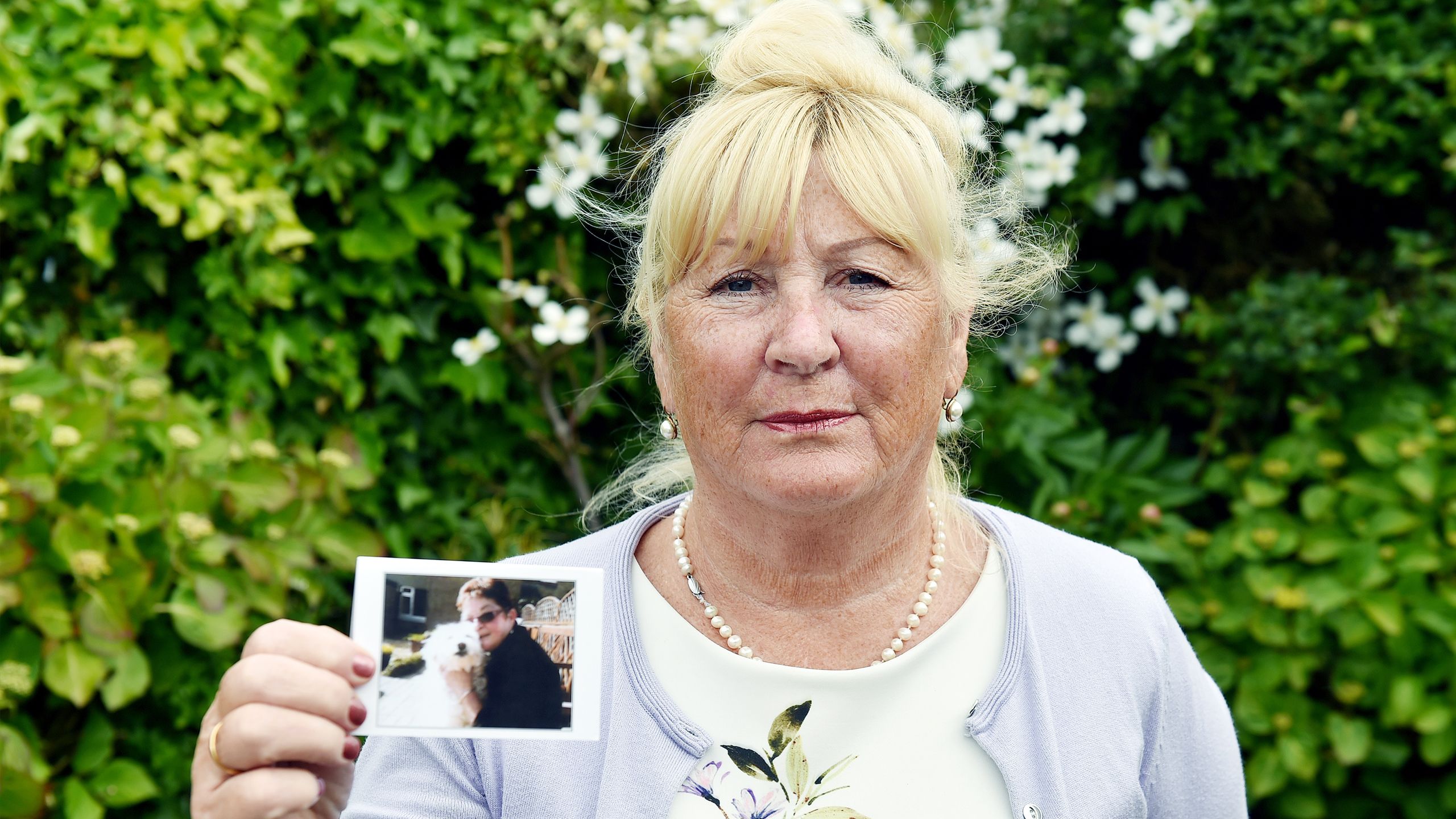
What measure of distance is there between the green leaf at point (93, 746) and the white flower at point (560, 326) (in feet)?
4.57

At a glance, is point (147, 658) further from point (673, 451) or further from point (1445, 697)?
point (1445, 697)

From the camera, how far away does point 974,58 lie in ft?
11.5

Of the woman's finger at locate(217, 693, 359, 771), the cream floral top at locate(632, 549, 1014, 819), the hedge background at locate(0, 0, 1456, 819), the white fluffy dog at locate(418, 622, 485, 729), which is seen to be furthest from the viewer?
the hedge background at locate(0, 0, 1456, 819)

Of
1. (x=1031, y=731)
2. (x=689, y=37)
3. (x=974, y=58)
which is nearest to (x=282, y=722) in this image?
(x=1031, y=731)

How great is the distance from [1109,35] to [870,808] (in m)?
2.74

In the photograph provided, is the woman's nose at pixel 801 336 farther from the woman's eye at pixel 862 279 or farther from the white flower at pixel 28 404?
the white flower at pixel 28 404

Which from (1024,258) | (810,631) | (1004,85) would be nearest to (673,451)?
(810,631)

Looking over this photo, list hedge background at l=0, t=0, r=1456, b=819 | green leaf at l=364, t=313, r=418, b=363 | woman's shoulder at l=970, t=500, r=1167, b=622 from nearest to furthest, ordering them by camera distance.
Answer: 1. woman's shoulder at l=970, t=500, r=1167, b=622
2. hedge background at l=0, t=0, r=1456, b=819
3. green leaf at l=364, t=313, r=418, b=363

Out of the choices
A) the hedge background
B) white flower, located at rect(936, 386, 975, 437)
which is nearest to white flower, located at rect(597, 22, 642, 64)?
the hedge background

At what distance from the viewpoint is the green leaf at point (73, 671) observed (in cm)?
248

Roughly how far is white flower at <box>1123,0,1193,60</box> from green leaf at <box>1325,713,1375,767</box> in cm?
191

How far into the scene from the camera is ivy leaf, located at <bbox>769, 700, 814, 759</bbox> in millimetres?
1823

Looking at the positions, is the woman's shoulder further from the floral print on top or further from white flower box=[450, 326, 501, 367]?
white flower box=[450, 326, 501, 367]

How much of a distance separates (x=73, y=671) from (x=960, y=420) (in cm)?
194
